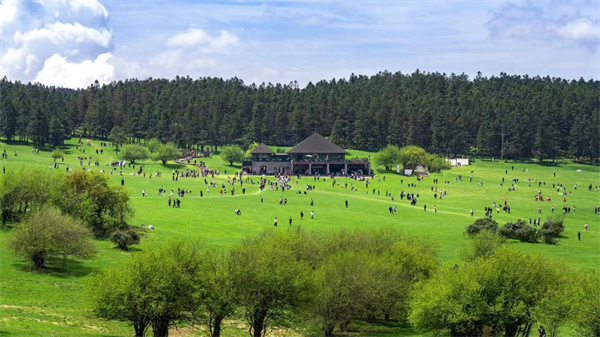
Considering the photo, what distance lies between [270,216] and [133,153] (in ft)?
170

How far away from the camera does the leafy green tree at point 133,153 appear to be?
108250mm

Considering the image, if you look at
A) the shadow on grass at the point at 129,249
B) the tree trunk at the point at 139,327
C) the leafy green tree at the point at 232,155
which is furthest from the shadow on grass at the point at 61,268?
the leafy green tree at the point at 232,155

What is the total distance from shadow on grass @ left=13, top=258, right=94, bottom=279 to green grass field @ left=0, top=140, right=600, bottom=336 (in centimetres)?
7

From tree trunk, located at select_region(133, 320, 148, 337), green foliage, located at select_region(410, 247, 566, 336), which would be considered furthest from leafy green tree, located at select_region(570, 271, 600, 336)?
tree trunk, located at select_region(133, 320, 148, 337)

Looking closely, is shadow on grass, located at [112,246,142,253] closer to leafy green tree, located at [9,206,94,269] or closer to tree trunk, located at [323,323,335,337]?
leafy green tree, located at [9,206,94,269]

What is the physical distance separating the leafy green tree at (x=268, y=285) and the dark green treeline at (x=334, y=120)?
98.2 meters

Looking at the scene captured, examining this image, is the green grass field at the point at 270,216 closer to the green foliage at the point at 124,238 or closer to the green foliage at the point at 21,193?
the green foliage at the point at 124,238

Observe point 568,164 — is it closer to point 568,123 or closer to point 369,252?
point 568,123

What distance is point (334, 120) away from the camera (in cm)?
15050

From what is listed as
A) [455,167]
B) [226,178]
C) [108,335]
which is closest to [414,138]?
[455,167]

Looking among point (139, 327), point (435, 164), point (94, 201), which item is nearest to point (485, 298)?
point (139, 327)

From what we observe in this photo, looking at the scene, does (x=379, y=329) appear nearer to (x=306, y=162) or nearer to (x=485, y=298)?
(x=485, y=298)

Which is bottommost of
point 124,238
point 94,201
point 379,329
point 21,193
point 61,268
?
point 379,329

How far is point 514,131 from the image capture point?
138 m
